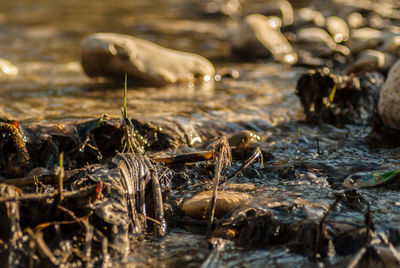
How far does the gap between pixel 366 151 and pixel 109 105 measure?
2.58 meters

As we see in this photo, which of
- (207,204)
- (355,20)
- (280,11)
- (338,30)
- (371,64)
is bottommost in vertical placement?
(207,204)

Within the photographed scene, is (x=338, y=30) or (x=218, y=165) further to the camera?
(x=338, y=30)

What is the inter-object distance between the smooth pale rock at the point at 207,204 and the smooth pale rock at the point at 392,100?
6.29 ft

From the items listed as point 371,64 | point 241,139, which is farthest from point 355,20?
point 241,139

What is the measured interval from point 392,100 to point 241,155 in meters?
1.41

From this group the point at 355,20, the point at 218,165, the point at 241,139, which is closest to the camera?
the point at 218,165

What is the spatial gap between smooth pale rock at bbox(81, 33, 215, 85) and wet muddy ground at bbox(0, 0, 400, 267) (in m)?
0.15

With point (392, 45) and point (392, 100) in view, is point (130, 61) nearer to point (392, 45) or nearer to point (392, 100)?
point (392, 100)

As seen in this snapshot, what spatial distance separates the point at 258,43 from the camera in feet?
25.6

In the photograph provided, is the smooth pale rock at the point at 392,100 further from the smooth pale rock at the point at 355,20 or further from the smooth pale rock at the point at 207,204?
the smooth pale rock at the point at 355,20

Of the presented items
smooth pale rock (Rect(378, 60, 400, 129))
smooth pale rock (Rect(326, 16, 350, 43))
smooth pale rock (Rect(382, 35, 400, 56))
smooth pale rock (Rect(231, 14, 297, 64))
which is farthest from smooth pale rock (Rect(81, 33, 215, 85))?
smooth pale rock (Rect(326, 16, 350, 43))

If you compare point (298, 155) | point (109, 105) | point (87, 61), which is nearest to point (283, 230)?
point (298, 155)

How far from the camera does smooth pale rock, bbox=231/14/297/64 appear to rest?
7824mm

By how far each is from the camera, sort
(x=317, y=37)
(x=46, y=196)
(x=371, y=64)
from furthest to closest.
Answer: (x=317, y=37)
(x=371, y=64)
(x=46, y=196)
